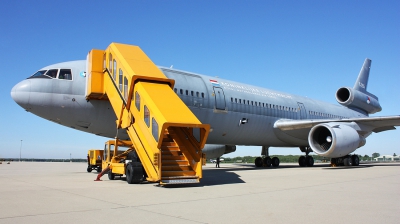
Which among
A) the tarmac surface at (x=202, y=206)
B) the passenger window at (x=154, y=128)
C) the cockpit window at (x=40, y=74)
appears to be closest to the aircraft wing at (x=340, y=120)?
the tarmac surface at (x=202, y=206)

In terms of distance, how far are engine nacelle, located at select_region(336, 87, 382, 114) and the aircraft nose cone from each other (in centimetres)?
2153

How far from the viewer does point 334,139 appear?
15906mm

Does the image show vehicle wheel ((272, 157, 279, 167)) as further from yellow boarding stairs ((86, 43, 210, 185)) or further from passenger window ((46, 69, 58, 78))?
passenger window ((46, 69, 58, 78))

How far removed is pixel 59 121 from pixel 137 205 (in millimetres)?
7678

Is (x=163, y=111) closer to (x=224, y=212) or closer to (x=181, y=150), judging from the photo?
(x=181, y=150)

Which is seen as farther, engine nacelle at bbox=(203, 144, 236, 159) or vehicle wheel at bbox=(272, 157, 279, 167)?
vehicle wheel at bbox=(272, 157, 279, 167)

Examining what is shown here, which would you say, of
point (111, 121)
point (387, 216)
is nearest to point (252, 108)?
point (111, 121)

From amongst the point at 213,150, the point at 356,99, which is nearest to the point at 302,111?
the point at 213,150

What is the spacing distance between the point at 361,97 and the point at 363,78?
2.50 meters

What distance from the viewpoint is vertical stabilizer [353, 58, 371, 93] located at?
27.0 metres

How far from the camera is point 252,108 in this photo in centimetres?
1719

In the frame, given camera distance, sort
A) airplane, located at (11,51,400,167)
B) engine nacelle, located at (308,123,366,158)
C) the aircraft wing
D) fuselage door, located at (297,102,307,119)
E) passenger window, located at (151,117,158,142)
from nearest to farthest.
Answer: passenger window, located at (151,117,158,142), airplane, located at (11,51,400,167), engine nacelle, located at (308,123,366,158), the aircraft wing, fuselage door, located at (297,102,307,119)

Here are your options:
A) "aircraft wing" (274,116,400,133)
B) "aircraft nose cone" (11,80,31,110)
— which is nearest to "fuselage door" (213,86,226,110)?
"aircraft wing" (274,116,400,133)

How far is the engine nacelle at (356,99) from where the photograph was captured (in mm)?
25344
